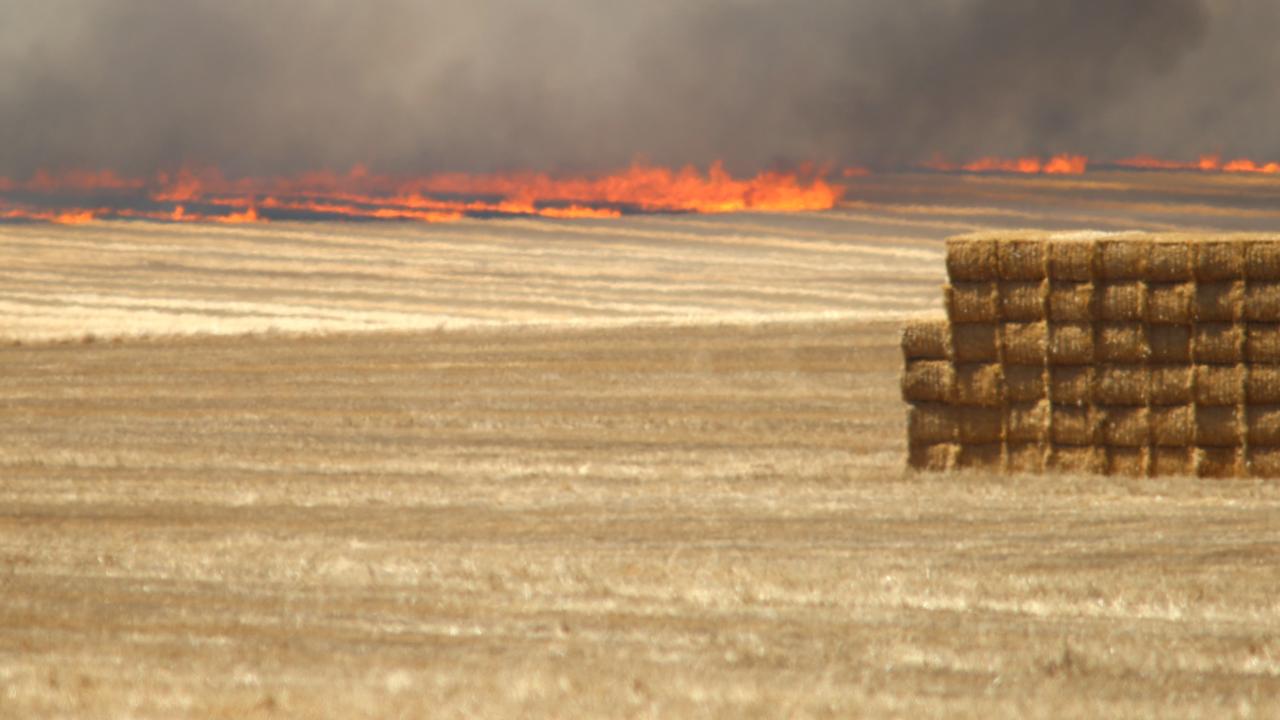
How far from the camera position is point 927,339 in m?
15.1

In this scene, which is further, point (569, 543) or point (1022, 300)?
point (1022, 300)

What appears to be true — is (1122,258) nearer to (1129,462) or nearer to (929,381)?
(1129,462)

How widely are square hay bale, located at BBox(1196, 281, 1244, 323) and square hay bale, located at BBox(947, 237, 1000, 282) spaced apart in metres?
1.69

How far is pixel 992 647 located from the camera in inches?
338

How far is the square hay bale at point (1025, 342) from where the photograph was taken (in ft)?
48.2

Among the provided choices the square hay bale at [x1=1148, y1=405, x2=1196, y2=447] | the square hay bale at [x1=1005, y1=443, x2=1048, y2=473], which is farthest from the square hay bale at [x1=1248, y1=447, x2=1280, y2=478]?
the square hay bale at [x1=1005, y1=443, x2=1048, y2=473]

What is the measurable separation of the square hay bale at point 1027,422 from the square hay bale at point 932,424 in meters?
0.45

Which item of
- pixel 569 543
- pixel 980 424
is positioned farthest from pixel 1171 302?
pixel 569 543

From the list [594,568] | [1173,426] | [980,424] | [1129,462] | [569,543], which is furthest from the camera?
[980,424]

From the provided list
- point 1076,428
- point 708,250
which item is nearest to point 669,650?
point 1076,428

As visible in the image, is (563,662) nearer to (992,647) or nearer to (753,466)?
(992,647)

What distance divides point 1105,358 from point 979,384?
1.08 metres

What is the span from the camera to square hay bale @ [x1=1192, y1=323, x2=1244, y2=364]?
14352 millimetres

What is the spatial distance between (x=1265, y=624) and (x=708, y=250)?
139ft
